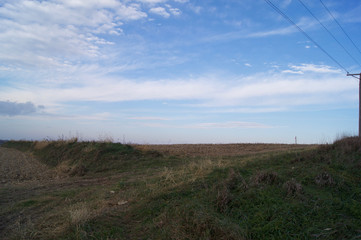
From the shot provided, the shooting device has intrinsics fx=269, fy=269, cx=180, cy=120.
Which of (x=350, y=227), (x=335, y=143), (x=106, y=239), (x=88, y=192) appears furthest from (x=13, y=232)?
(x=335, y=143)

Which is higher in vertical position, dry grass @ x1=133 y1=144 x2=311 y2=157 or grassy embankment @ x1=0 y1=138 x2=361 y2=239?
dry grass @ x1=133 y1=144 x2=311 y2=157

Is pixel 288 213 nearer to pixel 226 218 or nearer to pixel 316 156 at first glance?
pixel 226 218

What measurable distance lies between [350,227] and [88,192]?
690cm

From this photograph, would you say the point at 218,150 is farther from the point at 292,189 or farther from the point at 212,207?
the point at 212,207

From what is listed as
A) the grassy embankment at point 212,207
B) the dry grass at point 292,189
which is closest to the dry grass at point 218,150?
the grassy embankment at point 212,207

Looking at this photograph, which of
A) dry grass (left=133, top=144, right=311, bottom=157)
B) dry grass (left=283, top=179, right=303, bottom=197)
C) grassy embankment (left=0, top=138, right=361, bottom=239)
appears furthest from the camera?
dry grass (left=133, top=144, right=311, bottom=157)

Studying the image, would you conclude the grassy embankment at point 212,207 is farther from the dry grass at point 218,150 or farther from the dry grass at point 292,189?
the dry grass at point 218,150

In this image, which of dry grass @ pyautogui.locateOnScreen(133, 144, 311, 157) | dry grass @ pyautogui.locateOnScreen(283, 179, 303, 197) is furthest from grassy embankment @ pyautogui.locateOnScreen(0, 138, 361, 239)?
dry grass @ pyautogui.locateOnScreen(133, 144, 311, 157)

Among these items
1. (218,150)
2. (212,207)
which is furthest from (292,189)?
(218,150)

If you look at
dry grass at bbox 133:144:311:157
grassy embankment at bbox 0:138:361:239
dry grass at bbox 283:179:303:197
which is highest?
dry grass at bbox 133:144:311:157

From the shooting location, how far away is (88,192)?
27.4 feet

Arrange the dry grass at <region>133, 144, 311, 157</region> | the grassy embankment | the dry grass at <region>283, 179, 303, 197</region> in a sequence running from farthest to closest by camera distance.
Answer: the dry grass at <region>133, 144, 311, 157</region> → the dry grass at <region>283, 179, 303, 197</region> → the grassy embankment

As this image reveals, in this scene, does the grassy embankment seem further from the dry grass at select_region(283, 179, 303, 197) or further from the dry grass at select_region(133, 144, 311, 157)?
the dry grass at select_region(133, 144, 311, 157)

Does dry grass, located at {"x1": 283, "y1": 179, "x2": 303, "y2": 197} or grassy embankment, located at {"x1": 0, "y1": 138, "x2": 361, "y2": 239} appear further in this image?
dry grass, located at {"x1": 283, "y1": 179, "x2": 303, "y2": 197}
